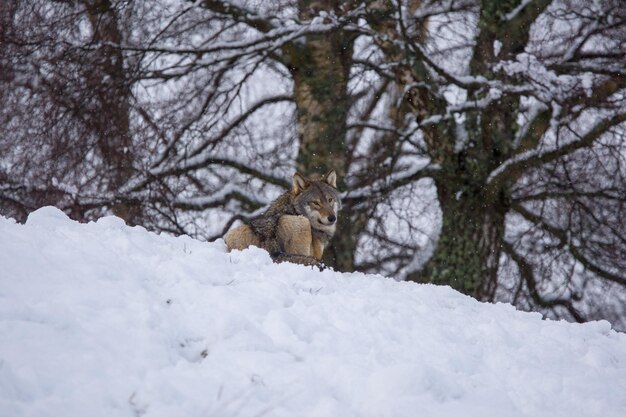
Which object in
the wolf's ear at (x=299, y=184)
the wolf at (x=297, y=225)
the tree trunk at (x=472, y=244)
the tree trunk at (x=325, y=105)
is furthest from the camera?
the tree trunk at (x=325, y=105)

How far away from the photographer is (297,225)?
9.12 meters

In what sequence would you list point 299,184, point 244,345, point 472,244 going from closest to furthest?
point 244,345 → point 299,184 → point 472,244

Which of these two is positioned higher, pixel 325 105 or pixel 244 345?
pixel 325 105

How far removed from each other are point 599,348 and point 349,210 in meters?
8.26

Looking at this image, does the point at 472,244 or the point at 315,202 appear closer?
the point at 315,202

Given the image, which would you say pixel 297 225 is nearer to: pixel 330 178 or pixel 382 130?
pixel 330 178

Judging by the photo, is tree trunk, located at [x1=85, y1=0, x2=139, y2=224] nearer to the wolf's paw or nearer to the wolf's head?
the wolf's head

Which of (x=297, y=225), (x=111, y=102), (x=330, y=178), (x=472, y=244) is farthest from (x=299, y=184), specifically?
(x=111, y=102)

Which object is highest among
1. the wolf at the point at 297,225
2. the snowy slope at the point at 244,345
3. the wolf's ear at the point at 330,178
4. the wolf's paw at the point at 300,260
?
the wolf's ear at the point at 330,178

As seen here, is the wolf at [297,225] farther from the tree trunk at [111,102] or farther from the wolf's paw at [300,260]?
the tree trunk at [111,102]

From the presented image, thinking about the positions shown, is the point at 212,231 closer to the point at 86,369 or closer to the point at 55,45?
the point at 55,45

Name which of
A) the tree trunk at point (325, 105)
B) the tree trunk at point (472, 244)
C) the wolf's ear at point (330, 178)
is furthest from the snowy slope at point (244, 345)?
the tree trunk at point (325, 105)

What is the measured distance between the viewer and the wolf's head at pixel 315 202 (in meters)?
9.96

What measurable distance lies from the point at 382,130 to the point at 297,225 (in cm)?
488
